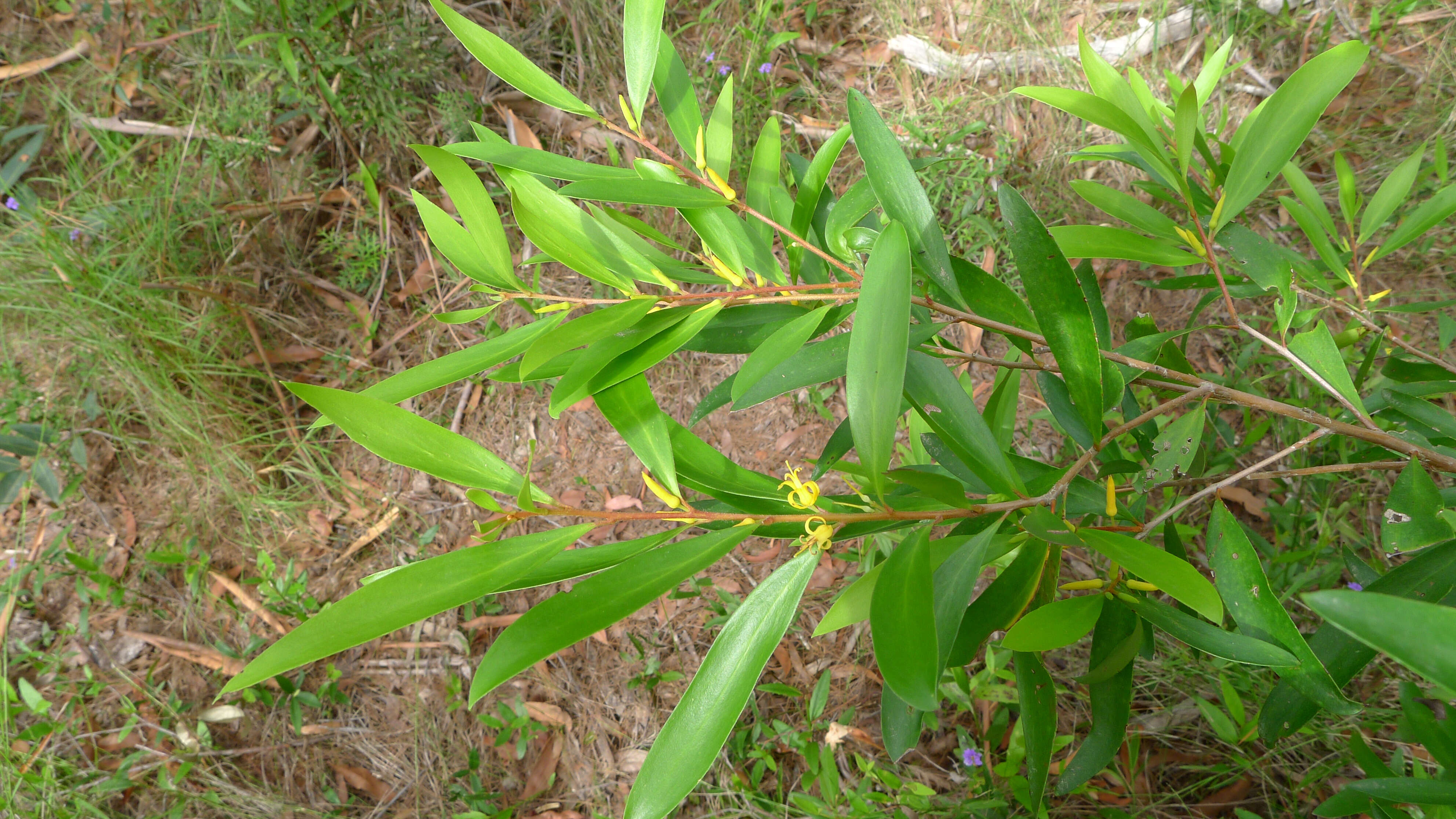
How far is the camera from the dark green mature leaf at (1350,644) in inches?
25.3

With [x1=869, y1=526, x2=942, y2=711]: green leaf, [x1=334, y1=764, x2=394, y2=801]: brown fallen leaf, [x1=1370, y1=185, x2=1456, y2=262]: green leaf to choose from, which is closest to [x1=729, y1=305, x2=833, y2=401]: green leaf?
[x1=869, y1=526, x2=942, y2=711]: green leaf

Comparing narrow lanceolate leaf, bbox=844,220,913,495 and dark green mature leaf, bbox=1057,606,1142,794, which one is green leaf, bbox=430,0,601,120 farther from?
dark green mature leaf, bbox=1057,606,1142,794

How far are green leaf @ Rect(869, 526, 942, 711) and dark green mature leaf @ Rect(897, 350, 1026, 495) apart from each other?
0.10m

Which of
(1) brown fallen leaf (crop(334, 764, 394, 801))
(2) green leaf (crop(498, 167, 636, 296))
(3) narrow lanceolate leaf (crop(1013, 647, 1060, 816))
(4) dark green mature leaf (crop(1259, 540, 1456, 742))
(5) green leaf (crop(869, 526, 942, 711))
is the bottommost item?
(1) brown fallen leaf (crop(334, 764, 394, 801))

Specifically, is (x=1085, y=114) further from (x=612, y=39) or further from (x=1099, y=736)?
(x=612, y=39)

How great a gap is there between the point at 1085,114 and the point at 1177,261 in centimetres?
23

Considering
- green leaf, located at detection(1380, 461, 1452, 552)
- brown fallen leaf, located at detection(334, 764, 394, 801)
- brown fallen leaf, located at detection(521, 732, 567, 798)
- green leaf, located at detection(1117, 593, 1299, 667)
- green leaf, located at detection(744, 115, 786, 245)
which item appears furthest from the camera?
brown fallen leaf, located at detection(334, 764, 394, 801)

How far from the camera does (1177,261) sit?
0.82 m

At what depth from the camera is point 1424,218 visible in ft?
2.93

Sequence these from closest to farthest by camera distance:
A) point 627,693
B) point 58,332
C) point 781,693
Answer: point 781,693, point 627,693, point 58,332

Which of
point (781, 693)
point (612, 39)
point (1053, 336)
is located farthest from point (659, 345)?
point (612, 39)

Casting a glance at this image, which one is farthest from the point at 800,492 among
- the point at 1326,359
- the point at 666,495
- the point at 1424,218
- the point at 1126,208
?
the point at 1424,218

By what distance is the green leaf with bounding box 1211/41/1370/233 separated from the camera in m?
0.62

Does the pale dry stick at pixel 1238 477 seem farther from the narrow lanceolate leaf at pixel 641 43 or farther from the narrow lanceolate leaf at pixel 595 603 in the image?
the narrow lanceolate leaf at pixel 641 43
